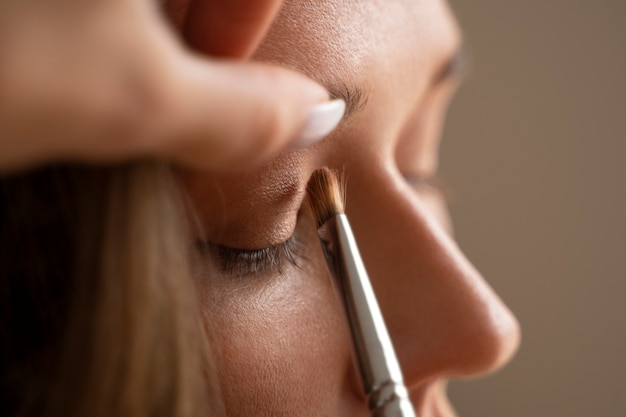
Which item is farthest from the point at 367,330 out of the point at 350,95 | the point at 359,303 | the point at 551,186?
the point at 551,186

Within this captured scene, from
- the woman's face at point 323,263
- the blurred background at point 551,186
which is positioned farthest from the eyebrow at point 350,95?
the blurred background at point 551,186

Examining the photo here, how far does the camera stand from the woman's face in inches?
12.7

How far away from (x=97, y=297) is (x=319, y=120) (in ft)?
0.33

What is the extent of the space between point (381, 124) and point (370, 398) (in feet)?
0.46

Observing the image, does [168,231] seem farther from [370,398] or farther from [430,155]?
[430,155]

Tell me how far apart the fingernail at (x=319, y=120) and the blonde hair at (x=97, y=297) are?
5 centimetres

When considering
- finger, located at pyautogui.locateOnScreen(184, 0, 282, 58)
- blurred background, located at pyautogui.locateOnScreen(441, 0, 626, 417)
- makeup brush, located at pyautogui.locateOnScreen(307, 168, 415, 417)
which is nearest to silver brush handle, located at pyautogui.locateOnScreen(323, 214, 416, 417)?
makeup brush, located at pyautogui.locateOnScreen(307, 168, 415, 417)

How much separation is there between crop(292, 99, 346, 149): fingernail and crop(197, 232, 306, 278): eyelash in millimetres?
82

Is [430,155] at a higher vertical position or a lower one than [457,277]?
higher

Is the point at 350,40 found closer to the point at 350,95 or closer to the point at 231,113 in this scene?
the point at 350,95

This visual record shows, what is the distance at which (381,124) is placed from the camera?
36 centimetres

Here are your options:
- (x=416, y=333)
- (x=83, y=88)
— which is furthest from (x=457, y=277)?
(x=83, y=88)

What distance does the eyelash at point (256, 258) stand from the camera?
12.8 inches

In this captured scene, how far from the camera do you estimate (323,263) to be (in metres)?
0.37
